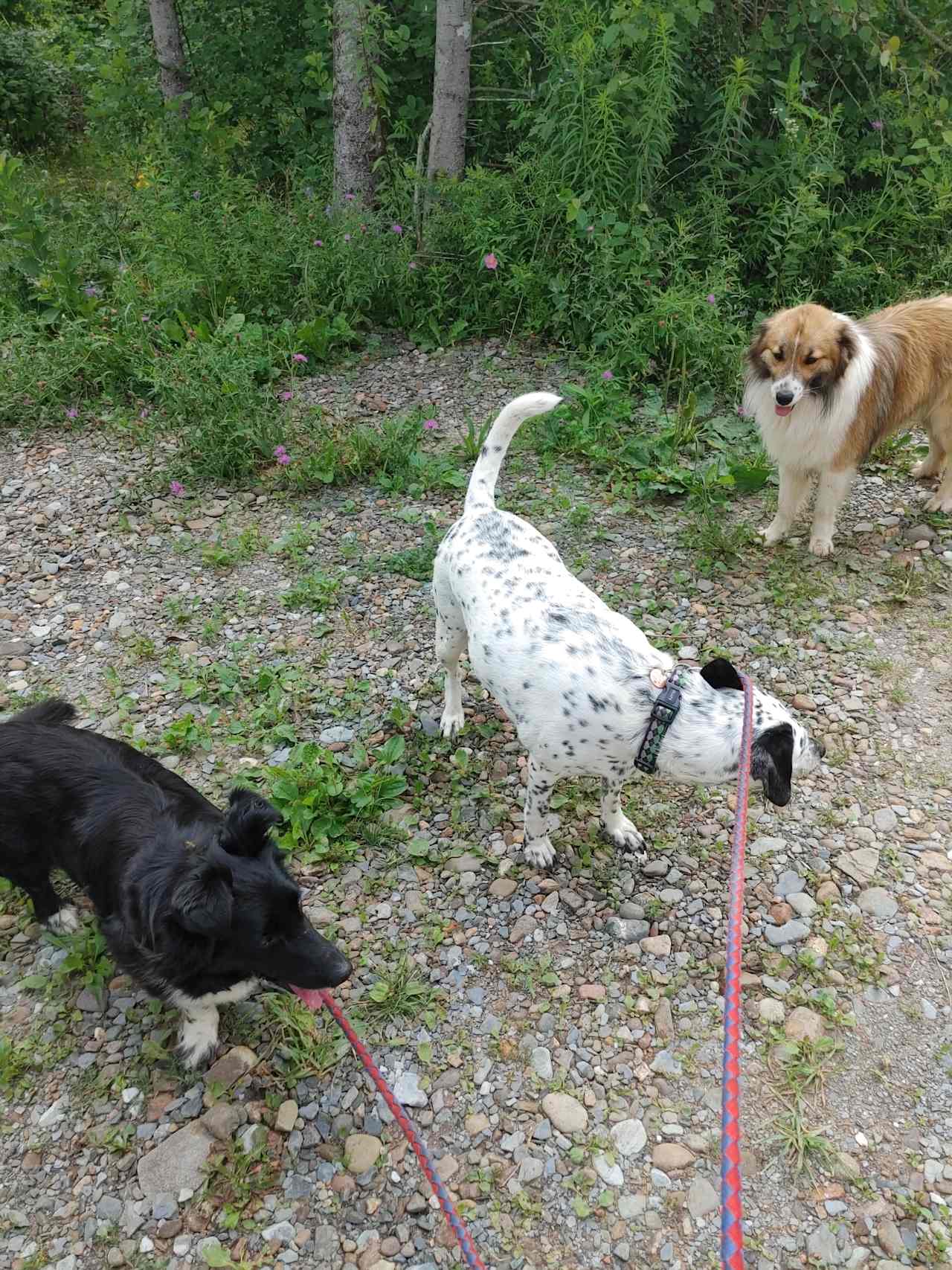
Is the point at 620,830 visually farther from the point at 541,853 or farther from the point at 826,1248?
the point at 826,1248

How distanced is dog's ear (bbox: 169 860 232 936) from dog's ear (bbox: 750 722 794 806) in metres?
1.55

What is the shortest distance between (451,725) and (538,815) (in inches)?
28.2

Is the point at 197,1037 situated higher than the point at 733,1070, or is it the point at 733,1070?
the point at 733,1070

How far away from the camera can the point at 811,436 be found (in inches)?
169

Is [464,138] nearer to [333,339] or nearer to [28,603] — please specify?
[333,339]

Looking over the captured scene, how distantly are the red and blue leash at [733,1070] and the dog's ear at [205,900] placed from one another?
1.18m

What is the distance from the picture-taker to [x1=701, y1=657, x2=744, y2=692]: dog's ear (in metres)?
2.65

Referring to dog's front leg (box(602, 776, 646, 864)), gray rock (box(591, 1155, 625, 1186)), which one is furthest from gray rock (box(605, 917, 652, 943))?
gray rock (box(591, 1155, 625, 1186))

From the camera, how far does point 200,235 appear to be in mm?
5984

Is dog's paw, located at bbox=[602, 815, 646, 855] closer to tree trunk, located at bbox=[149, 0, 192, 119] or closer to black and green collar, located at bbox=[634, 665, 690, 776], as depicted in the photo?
black and green collar, located at bbox=[634, 665, 690, 776]

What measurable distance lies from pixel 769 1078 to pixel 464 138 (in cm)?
629

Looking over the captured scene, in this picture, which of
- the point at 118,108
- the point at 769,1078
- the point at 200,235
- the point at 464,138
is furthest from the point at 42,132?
the point at 769,1078

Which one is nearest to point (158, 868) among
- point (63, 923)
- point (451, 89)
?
point (63, 923)

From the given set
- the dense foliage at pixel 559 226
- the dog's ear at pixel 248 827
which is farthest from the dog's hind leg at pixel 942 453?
the dog's ear at pixel 248 827
